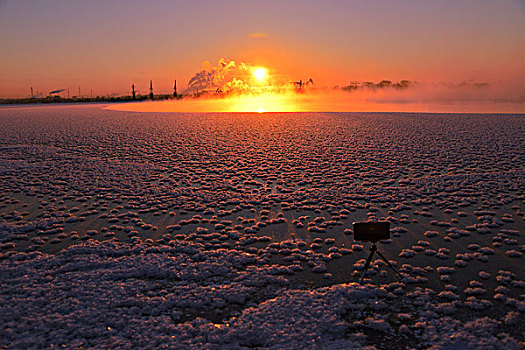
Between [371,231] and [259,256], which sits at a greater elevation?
[371,231]

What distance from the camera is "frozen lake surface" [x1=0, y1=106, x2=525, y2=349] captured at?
4.31 meters

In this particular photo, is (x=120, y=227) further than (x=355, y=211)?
No

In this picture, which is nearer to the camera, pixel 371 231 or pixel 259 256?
pixel 371 231

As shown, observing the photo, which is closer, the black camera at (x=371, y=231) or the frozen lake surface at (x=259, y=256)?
the frozen lake surface at (x=259, y=256)

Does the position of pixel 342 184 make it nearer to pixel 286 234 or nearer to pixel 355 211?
pixel 355 211

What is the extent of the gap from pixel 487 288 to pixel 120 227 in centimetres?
686

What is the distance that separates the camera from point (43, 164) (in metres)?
14.6

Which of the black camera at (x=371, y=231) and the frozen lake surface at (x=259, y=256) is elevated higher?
the black camera at (x=371, y=231)

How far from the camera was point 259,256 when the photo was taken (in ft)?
21.0

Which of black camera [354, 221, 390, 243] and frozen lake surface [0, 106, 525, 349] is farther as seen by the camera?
black camera [354, 221, 390, 243]

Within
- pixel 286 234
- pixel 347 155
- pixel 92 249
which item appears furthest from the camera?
pixel 347 155

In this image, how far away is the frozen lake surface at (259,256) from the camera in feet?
14.1

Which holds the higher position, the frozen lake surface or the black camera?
the black camera

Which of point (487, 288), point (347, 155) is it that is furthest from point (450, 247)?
point (347, 155)
